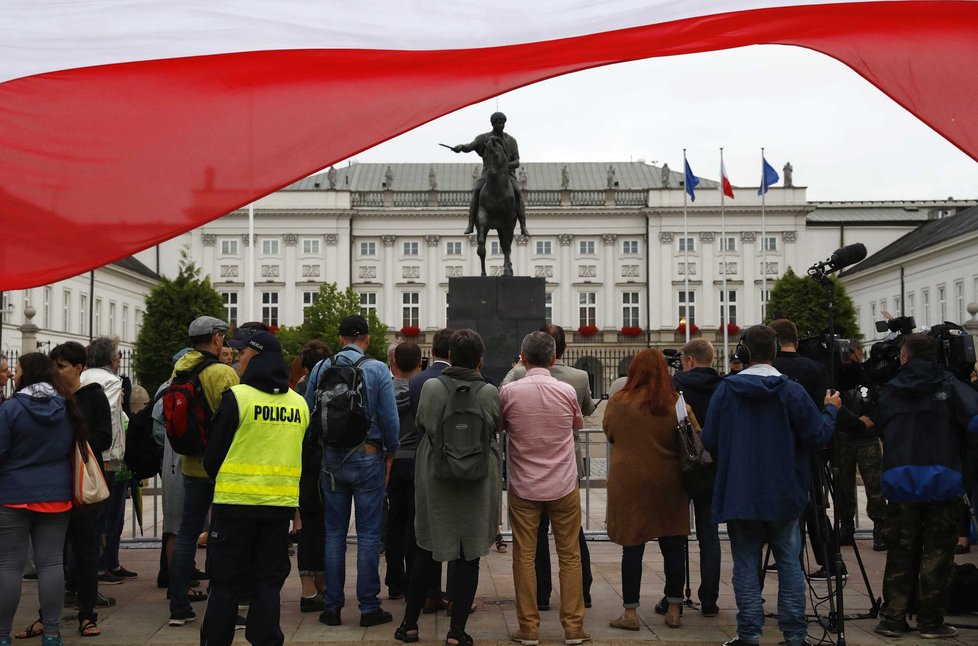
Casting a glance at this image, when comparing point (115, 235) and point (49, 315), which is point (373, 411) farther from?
point (49, 315)

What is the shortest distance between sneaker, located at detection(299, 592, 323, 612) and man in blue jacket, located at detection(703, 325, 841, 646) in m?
2.77

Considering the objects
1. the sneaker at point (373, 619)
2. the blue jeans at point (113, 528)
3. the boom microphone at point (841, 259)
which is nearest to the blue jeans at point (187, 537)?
the sneaker at point (373, 619)

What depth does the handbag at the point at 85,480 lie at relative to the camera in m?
6.00

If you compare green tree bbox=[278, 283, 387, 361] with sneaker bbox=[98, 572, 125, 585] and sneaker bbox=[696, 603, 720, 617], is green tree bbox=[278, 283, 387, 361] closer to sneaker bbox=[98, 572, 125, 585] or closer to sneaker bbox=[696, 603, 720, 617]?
sneaker bbox=[98, 572, 125, 585]

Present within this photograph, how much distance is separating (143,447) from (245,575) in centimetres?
227

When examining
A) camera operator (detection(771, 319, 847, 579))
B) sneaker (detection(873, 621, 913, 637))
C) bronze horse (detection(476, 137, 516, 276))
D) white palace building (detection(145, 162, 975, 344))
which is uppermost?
white palace building (detection(145, 162, 975, 344))

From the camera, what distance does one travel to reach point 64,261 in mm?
5492

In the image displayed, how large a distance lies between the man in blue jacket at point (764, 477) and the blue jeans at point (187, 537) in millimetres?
3238

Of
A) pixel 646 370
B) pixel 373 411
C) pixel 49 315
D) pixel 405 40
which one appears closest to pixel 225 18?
pixel 405 40

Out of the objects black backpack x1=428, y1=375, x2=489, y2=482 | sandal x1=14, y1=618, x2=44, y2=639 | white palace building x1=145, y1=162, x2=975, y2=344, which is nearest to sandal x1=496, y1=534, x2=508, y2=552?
black backpack x1=428, y1=375, x2=489, y2=482

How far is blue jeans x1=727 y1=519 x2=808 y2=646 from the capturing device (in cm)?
593

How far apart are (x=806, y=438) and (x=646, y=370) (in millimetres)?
1097

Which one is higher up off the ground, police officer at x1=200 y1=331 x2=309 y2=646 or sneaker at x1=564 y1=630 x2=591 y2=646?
police officer at x1=200 y1=331 x2=309 y2=646

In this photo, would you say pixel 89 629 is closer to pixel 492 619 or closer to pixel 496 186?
pixel 492 619
